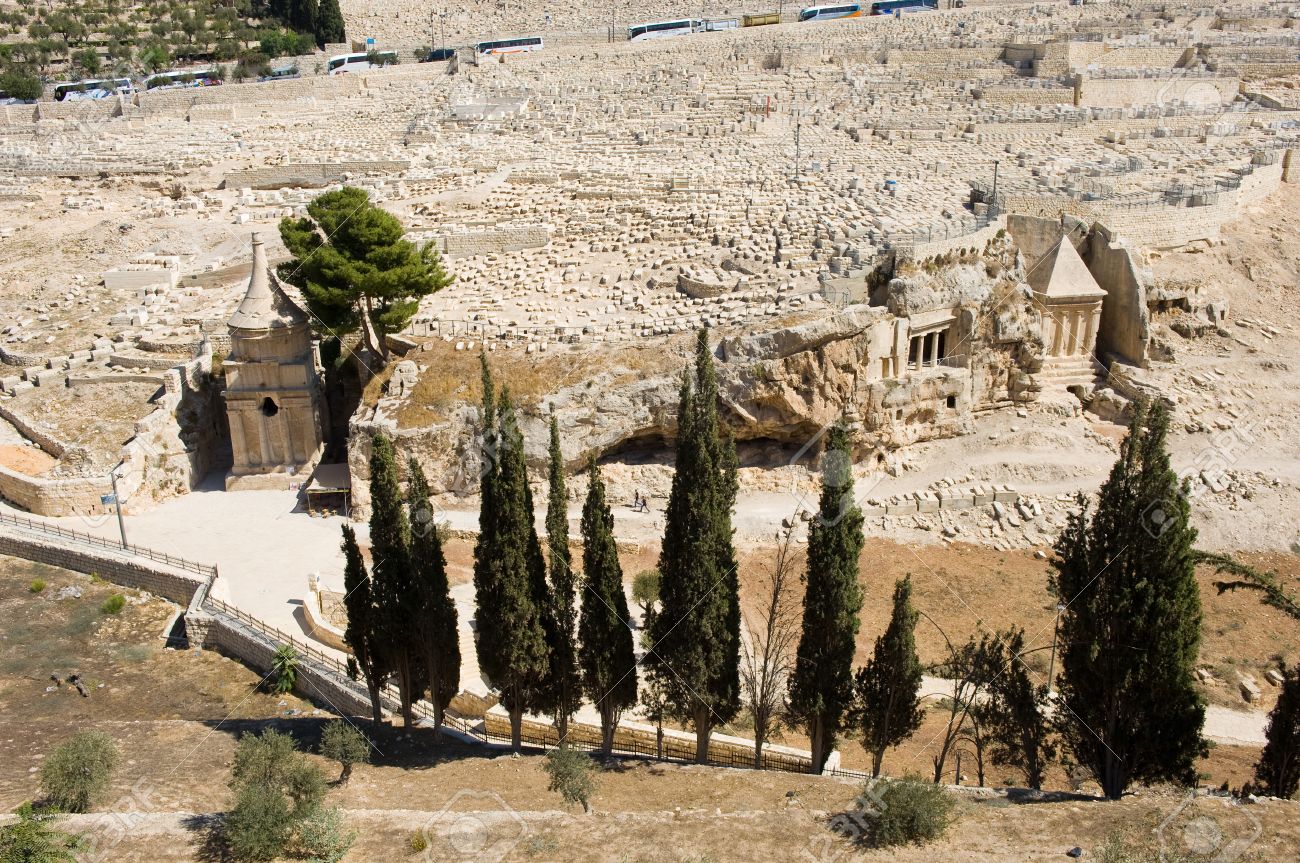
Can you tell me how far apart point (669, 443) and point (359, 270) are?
8.04 m

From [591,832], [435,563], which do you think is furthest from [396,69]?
[591,832]

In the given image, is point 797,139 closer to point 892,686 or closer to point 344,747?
point 892,686

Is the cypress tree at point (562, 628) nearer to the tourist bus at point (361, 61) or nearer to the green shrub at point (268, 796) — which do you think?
the green shrub at point (268, 796)

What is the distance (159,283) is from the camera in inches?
1375

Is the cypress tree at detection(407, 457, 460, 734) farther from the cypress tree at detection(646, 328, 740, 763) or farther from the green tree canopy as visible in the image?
the green tree canopy

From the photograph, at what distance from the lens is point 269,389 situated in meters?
26.8

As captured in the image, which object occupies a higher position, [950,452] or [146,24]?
[146,24]

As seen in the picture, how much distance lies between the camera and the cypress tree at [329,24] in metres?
69.4

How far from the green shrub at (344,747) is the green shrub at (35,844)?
331 cm

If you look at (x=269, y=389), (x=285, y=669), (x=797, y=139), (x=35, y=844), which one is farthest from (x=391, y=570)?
(x=797, y=139)

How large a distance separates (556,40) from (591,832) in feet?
173

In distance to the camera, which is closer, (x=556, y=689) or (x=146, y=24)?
(x=556, y=689)

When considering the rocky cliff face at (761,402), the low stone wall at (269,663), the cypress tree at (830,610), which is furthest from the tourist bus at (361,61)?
the cypress tree at (830,610)

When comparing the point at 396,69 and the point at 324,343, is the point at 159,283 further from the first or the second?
the point at 396,69
